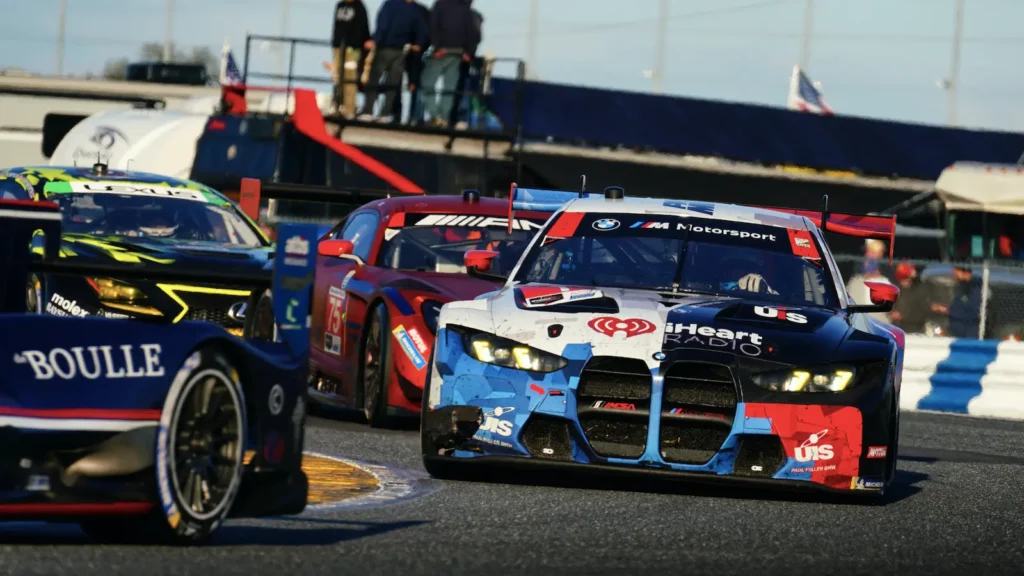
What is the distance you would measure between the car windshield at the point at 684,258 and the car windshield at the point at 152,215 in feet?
11.6

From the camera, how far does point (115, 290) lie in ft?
36.9

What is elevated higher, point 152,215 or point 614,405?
point 152,215

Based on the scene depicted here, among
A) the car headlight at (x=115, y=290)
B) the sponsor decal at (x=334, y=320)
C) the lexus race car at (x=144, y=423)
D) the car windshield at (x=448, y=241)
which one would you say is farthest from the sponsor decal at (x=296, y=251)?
the car windshield at (x=448, y=241)

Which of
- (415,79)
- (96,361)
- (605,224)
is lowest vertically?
(96,361)

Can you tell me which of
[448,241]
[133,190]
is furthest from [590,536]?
[133,190]

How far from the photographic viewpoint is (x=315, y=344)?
12656 mm

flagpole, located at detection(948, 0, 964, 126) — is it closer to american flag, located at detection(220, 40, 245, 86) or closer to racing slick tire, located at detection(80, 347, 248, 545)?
american flag, located at detection(220, 40, 245, 86)

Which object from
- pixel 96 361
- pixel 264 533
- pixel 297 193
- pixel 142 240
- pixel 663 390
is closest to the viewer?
pixel 96 361

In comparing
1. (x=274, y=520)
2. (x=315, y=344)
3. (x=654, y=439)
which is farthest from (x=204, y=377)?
(x=315, y=344)

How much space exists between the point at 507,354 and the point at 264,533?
2053 millimetres

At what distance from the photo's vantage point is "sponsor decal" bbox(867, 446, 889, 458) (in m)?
8.36

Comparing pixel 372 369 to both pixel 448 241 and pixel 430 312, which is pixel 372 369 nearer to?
pixel 430 312

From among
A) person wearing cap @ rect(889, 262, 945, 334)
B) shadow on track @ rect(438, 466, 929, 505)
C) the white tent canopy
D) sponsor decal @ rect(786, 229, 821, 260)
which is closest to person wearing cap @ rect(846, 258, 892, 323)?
person wearing cap @ rect(889, 262, 945, 334)

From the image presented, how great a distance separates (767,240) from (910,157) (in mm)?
16164
